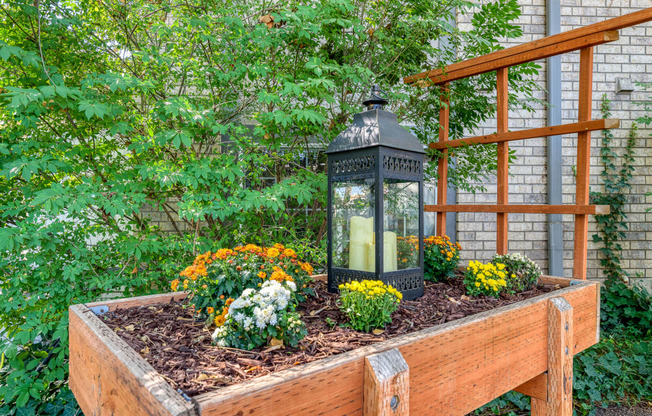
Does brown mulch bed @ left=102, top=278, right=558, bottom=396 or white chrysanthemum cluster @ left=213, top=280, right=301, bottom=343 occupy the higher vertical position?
white chrysanthemum cluster @ left=213, top=280, right=301, bottom=343

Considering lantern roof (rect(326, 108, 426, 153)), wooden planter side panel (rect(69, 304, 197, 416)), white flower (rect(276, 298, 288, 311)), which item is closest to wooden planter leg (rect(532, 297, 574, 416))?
lantern roof (rect(326, 108, 426, 153))

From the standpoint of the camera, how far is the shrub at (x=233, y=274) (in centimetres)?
140

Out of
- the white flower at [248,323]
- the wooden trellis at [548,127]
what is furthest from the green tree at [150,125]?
the white flower at [248,323]

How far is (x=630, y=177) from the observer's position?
3.68m

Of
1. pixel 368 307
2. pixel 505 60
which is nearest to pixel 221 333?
pixel 368 307

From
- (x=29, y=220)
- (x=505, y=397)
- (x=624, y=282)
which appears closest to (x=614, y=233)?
(x=624, y=282)

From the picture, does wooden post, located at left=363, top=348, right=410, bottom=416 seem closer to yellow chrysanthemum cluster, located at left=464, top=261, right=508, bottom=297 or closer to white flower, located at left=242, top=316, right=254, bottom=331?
white flower, located at left=242, top=316, right=254, bottom=331

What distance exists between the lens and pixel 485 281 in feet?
5.75

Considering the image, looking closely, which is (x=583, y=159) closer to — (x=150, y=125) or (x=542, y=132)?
(x=542, y=132)

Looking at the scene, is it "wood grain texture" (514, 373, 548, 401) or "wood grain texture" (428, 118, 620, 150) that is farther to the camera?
"wood grain texture" (428, 118, 620, 150)

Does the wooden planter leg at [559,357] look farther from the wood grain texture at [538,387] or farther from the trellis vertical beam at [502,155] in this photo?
the trellis vertical beam at [502,155]

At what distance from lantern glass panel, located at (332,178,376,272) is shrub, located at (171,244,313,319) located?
0.62ft

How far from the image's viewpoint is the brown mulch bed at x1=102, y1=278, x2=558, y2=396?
3.17 ft

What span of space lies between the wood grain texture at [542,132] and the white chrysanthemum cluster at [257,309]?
1.67m
